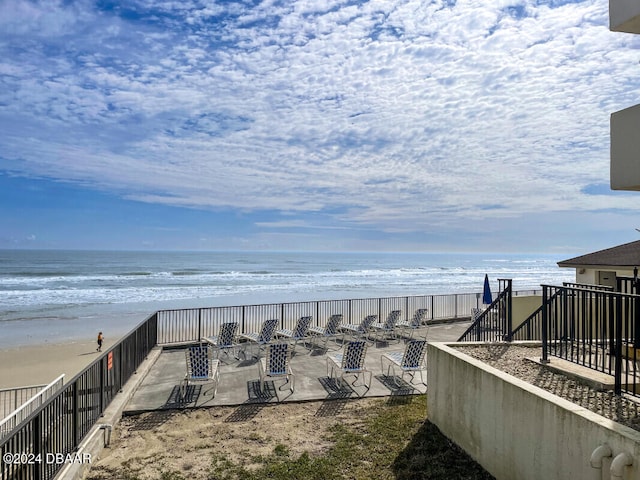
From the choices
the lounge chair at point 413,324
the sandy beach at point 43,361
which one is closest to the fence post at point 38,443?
the sandy beach at point 43,361

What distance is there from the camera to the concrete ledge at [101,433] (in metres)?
4.77

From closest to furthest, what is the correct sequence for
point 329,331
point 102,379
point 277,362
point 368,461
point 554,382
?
point 554,382
point 368,461
point 102,379
point 277,362
point 329,331

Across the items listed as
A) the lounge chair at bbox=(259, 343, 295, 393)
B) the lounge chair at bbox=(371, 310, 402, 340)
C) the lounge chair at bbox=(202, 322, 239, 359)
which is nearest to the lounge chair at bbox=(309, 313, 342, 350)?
the lounge chair at bbox=(371, 310, 402, 340)

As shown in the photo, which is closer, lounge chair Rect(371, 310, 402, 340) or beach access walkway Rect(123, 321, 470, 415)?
beach access walkway Rect(123, 321, 470, 415)

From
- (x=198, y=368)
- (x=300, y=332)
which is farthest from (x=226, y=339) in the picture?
(x=198, y=368)

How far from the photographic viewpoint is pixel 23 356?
15711 millimetres

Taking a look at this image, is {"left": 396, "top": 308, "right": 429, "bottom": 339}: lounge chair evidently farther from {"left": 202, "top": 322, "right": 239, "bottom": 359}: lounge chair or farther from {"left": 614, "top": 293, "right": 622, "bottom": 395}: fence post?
{"left": 614, "top": 293, "right": 622, "bottom": 395}: fence post

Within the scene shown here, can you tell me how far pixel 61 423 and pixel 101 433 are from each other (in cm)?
109

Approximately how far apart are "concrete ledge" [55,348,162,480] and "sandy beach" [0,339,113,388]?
200 inches

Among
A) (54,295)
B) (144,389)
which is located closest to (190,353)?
(144,389)

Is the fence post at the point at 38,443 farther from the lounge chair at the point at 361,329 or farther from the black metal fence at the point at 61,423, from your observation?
the lounge chair at the point at 361,329

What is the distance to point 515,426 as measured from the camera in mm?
4352

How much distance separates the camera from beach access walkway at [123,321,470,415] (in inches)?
292

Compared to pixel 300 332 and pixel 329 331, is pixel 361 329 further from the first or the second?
pixel 300 332
